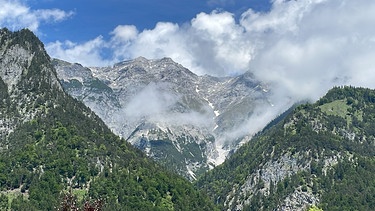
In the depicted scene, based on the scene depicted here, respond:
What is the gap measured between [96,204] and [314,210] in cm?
9487

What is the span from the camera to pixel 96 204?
158 feet

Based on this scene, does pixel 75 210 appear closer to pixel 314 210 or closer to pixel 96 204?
pixel 96 204

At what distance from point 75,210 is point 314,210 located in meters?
95.7

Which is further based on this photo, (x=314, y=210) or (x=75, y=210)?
(x=314, y=210)

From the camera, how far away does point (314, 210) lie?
436 ft

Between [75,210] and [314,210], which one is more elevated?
[314,210]

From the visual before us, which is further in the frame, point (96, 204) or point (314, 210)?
point (314, 210)

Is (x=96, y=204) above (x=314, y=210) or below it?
below

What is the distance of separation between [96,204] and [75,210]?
1.90 metres

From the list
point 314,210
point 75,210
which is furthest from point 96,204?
point 314,210
